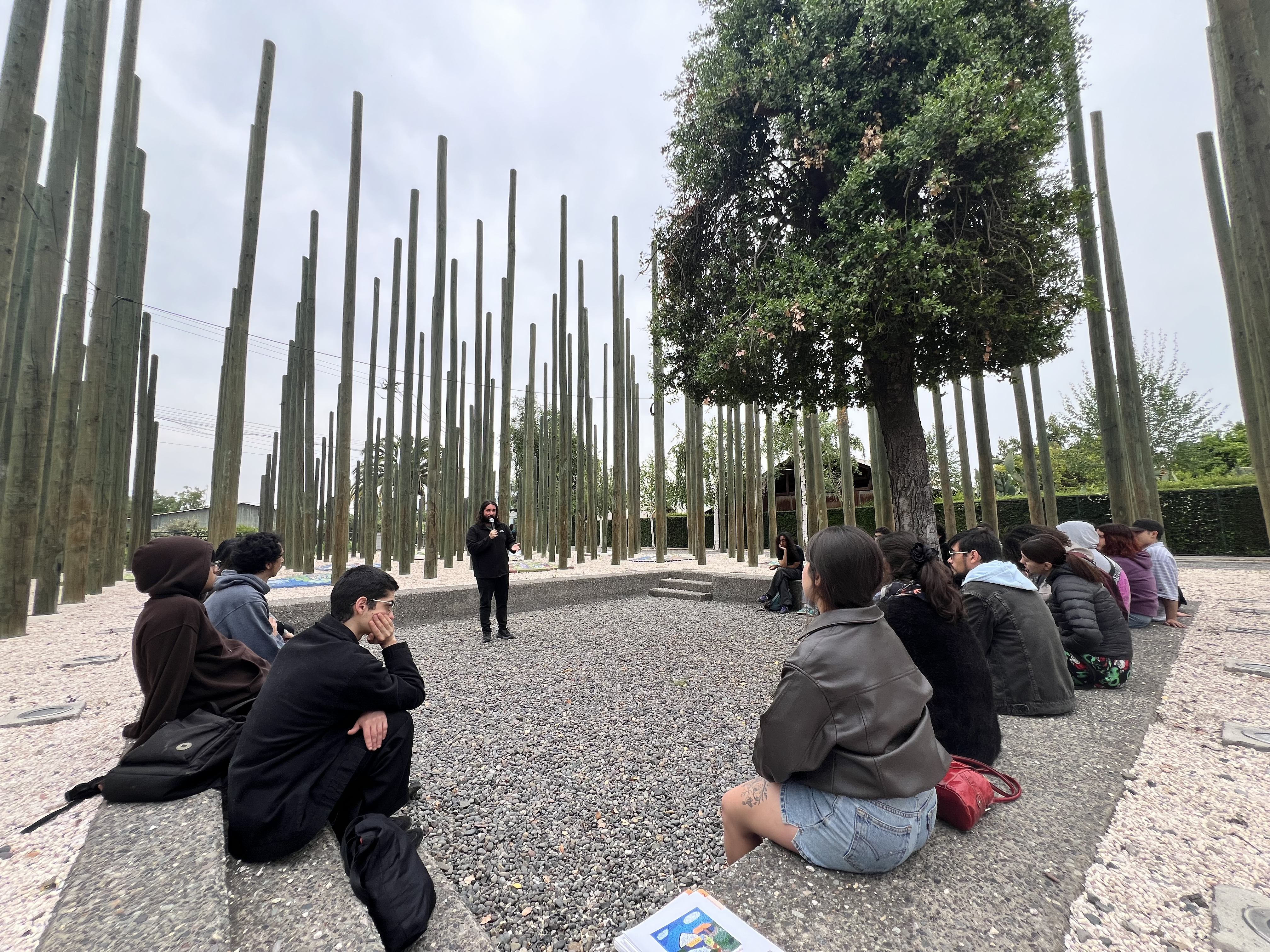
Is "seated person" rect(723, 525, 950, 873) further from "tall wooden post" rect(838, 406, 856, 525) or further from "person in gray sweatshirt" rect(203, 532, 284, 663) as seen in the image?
"tall wooden post" rect(838, 406, 856, 525)

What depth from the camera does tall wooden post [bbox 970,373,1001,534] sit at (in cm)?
934

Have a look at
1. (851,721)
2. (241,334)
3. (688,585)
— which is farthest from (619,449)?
(851,721)

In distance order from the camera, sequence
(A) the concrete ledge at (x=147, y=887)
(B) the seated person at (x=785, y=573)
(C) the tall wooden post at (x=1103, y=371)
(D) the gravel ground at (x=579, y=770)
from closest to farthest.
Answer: (A) the concrete ledge at (x=147, y=887) → (D) the gravel ground at (x=579, y=770) → (C) the tall wooden post at (x=1103, y=371) → (B) the seated person at (x=785, y=573)

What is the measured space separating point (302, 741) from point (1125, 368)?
1087 cm

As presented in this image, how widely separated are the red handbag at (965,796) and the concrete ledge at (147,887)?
6.99 ft

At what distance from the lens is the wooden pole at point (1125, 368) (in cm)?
809

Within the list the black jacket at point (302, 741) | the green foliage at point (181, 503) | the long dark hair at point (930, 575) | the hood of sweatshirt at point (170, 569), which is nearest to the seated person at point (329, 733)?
the black jacket at point (302, 741)

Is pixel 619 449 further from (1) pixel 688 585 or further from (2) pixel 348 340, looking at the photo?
(2) pixel 348 340

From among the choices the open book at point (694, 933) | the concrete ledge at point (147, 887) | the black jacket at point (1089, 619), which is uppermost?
the black jacket at point (1089, 619)

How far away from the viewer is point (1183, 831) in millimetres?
2041

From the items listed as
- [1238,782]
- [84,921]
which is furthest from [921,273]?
[84,921]

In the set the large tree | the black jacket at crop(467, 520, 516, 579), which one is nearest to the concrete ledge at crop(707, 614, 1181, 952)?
the large tree

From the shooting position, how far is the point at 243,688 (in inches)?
103

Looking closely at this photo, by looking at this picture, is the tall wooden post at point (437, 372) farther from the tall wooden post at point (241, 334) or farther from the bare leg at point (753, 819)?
the bare leg at point (753, 819)
